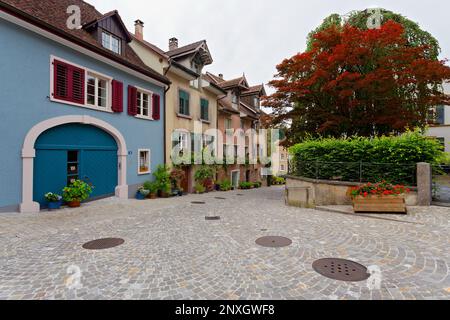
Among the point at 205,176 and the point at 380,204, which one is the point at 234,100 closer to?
the point at 205,176

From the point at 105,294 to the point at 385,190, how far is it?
8.89 metres

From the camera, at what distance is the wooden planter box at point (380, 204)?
25.8 feet

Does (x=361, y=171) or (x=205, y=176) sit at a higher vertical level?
(x=361, y=171)

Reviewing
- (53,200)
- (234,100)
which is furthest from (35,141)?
(234,100)

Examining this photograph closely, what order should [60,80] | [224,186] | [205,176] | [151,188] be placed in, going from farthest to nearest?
[224,186] < [205,176] < [151,188] < [60,80]

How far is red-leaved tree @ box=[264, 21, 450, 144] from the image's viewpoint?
10203 millimetres

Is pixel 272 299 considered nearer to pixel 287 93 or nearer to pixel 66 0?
pixel 287 93

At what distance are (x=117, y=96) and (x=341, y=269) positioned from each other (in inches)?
478

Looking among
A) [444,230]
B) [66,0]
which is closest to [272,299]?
[444,230]

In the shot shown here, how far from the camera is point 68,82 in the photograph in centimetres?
980

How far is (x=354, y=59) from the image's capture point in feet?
34.9

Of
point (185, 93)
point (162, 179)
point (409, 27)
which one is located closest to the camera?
point (162, 179)

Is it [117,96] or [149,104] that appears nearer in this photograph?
[117,96]

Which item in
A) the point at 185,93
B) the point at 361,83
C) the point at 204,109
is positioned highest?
the point at 185,93
